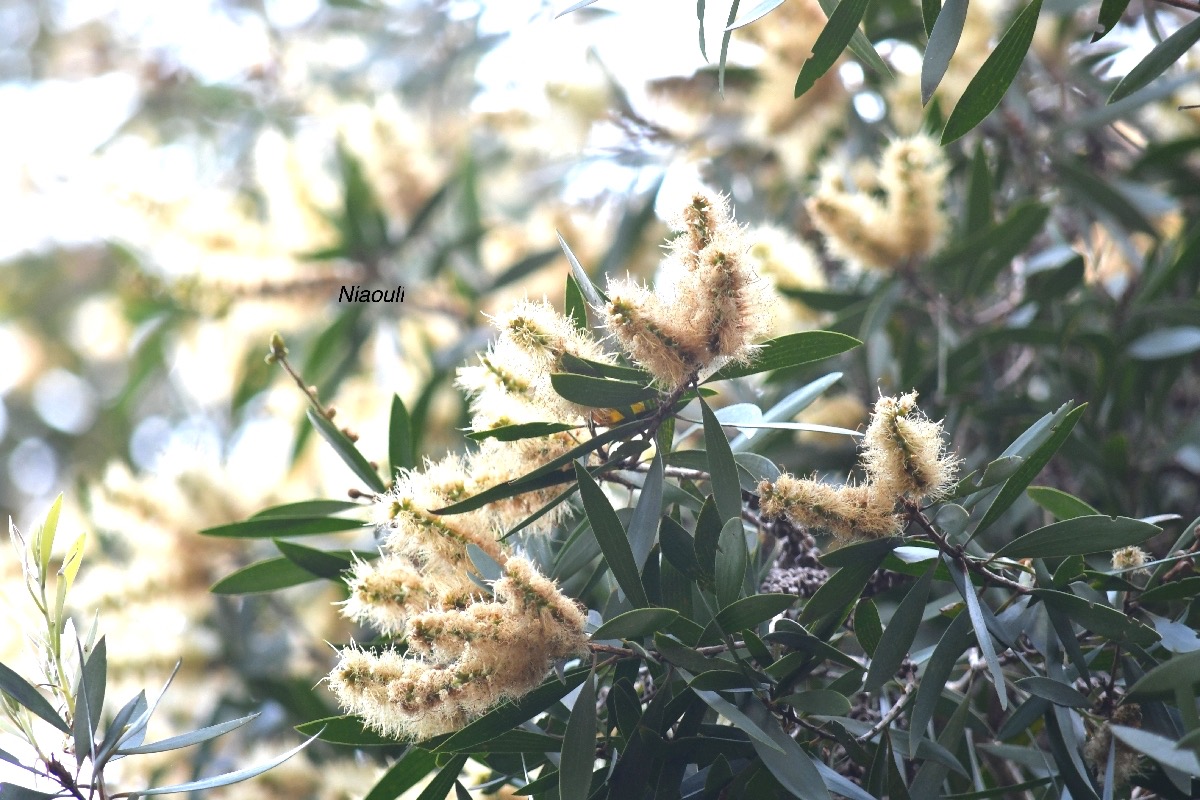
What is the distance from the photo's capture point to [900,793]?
0.84m

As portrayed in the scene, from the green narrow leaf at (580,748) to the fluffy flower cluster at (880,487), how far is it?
208mm

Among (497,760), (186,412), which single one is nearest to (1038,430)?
(497,760)

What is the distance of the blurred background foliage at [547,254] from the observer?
5.10ft

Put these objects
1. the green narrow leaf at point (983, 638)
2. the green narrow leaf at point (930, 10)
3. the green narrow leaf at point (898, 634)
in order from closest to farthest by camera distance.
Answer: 1. the green narrow leaf at point (983, 638)
2. the green narrow leaf at point (898, 634)
3. the green narrow leaf at point (930, 10)

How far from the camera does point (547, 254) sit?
2232 millimetres

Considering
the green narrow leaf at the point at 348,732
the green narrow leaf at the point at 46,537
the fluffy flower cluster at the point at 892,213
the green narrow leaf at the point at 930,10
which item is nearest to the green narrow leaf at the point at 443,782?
the green narrow leaf at the point at 348,732

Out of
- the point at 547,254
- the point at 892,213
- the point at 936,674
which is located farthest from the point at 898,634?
the point at 547,254

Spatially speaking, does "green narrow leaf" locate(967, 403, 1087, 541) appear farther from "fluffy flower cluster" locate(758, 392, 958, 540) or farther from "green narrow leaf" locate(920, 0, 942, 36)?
"green narrow leaf" locate(920, 0, 942, 36)

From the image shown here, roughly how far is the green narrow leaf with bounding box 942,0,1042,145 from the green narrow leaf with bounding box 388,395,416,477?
0.60m

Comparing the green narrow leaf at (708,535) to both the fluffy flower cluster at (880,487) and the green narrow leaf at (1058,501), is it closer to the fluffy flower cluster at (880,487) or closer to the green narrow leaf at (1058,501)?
the fluffy flower cluster at (880,487)

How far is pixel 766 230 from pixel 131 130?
112 inches

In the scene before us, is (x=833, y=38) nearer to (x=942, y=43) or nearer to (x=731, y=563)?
(x=942, y=43)

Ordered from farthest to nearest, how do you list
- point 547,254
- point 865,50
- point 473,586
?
point 547,254 < point 865,50 < point 473,586

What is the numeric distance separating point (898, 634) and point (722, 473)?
194 mm
